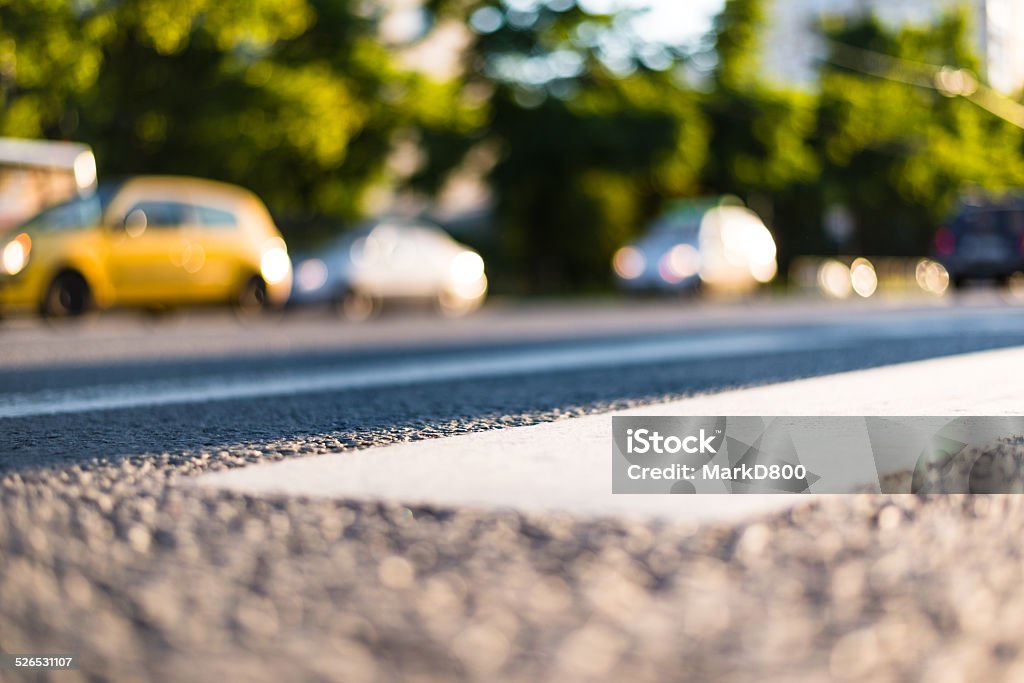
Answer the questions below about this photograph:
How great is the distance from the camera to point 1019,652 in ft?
6.68

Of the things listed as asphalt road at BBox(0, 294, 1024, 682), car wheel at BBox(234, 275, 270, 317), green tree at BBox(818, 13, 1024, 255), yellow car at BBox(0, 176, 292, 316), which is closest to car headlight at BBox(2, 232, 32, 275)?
yellow car at BBox(0, 176, 292, 316)

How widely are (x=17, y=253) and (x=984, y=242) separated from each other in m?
14.5

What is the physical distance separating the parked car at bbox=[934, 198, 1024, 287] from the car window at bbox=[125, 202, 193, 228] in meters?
12.1

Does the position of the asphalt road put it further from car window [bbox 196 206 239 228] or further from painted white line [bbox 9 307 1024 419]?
car window [bbox 196 206 239 228]

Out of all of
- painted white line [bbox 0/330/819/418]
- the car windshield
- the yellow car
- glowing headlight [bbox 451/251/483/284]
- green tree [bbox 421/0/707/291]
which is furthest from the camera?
green tree [bbox 421/0/707/291]

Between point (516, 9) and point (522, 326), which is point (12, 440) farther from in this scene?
point (516, 9)

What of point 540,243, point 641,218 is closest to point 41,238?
point 540,243

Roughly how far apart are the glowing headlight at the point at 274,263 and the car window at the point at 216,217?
0.56 m

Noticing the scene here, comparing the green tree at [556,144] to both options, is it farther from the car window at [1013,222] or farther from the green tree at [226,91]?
the car window at [1013,222]

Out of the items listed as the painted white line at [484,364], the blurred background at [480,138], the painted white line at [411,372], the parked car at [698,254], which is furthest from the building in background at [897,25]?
the painted white line at [411,372]

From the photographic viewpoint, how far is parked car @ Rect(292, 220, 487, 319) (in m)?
18.1

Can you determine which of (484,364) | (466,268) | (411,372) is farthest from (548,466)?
(466,268)

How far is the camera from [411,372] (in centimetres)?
732

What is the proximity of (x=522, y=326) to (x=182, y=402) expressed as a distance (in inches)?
307
